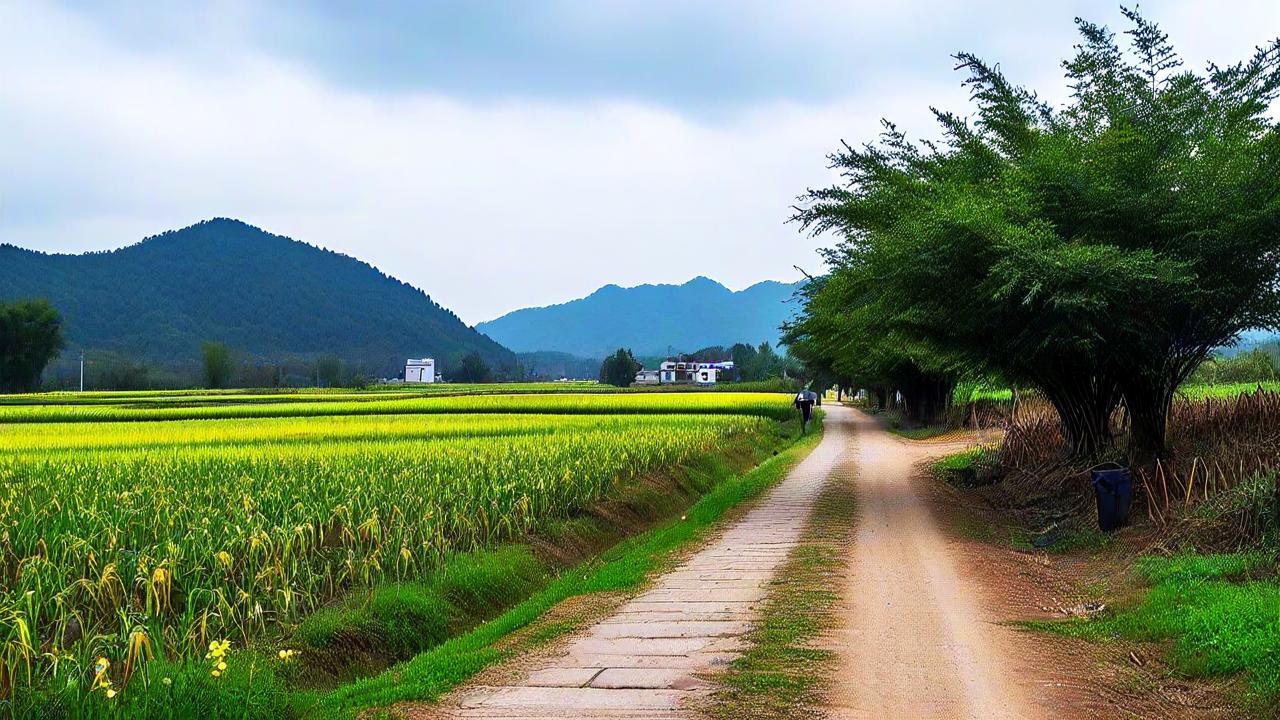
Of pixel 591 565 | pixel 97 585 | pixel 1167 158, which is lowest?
pixel 591 565

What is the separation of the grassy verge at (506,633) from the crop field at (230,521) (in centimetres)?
107

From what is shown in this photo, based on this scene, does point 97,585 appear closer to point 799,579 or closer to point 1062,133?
point 799,579

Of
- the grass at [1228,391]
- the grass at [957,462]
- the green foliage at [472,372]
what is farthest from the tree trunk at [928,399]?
the green foliage at [472,372]

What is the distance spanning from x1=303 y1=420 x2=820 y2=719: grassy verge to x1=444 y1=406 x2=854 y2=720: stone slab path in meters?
0.36

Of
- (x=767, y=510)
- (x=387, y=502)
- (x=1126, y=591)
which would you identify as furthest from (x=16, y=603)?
(x=767, y=510)

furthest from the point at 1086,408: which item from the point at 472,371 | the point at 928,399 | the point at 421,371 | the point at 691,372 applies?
the point at 691,372

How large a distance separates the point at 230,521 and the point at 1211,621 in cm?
912

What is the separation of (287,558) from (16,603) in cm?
264

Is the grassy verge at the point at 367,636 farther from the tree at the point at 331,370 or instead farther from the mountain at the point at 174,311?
the mountain at the point at 174,311

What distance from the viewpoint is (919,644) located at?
7.26 m

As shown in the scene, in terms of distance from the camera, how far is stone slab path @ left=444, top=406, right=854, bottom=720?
585 cm

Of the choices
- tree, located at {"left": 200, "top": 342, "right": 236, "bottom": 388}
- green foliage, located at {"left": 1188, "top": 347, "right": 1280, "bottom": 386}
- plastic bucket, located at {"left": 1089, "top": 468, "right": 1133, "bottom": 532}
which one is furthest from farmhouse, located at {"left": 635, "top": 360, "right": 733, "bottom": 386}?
plastic bucket, located at {"left": 1089, "top": 468, "right": 1133, "bottom": 532}

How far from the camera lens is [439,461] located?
636 inches

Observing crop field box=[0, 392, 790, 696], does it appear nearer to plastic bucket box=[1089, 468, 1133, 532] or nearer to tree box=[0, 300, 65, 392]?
plastic bucket box=[1089, 468, 1133, 532]
